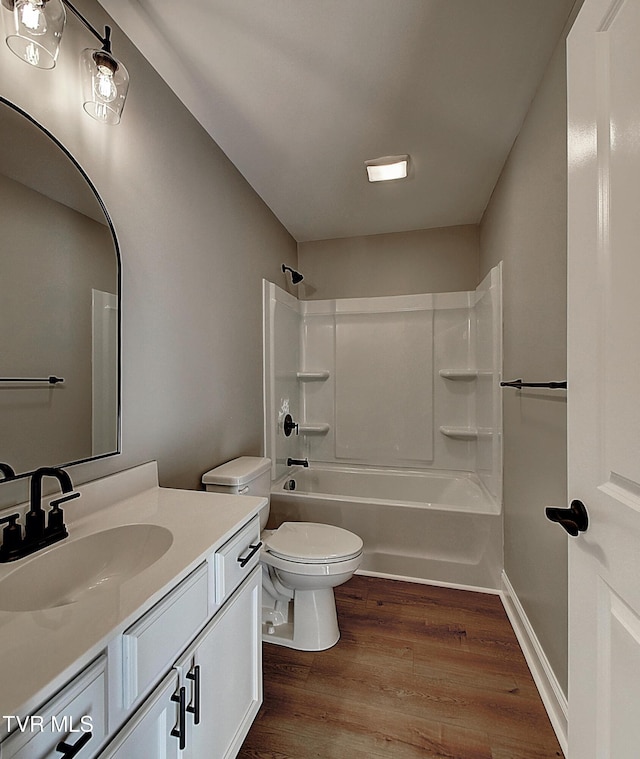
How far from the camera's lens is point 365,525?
251 centimetres

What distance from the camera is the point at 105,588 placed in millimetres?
807

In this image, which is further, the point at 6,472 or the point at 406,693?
the point at 406,693

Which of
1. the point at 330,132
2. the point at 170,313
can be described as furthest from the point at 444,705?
the point at 330,132

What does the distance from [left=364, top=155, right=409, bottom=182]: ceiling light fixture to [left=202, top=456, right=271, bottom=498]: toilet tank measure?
5.87 feet

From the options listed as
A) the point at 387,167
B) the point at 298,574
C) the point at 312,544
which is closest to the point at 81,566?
the point at 298,574

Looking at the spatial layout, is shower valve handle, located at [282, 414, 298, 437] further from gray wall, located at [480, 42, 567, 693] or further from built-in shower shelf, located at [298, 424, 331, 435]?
gray wall, located at [480, 42, 567, 693]

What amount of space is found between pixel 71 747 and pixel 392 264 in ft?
11.0

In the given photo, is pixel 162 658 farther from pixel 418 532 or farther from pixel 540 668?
pixel 418 532

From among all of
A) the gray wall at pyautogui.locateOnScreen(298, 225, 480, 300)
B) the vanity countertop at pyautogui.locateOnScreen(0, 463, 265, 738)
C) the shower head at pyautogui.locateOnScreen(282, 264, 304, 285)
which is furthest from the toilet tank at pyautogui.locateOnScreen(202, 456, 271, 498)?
the gray wall at pyautogui.locateOnScreen(298, 225, 480, 300)

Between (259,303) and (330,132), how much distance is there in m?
1.10

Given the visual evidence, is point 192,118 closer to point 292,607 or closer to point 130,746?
point 130,746

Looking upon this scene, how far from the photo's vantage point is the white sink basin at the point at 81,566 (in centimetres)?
87

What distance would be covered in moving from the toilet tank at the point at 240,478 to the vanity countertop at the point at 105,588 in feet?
1.29

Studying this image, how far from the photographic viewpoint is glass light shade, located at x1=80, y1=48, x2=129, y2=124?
1185mm
